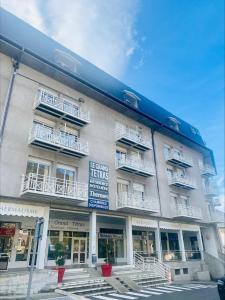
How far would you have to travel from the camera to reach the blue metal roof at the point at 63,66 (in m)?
15.6

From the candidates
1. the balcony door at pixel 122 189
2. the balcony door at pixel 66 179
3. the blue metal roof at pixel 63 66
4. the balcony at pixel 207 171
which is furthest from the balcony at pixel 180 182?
the balcony door at pixel 66 179

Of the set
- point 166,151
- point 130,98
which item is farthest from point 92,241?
point 130,98

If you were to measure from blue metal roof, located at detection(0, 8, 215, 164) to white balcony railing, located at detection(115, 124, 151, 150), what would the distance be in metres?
1.69

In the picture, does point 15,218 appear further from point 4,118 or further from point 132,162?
point 132,162

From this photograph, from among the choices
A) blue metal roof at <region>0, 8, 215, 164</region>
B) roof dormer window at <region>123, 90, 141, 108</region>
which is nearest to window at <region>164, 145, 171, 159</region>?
blue metal roof at <region>0, 8, 215, 164</region>

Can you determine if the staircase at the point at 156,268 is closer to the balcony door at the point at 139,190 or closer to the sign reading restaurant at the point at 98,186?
the balcony door at the point at 139,190

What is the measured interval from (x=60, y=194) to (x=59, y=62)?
33.0ft

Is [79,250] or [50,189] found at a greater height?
[50,189]

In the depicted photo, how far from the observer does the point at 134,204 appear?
1753cm

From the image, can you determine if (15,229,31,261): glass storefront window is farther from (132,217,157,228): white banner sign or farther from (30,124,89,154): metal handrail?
(132,217,157,228): white banner sign

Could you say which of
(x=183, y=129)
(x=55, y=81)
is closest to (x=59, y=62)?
(x=55, y=81)

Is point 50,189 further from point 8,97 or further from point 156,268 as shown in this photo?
point 156,268

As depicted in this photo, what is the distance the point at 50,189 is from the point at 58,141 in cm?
302

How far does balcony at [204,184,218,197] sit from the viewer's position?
28016 millimetres
